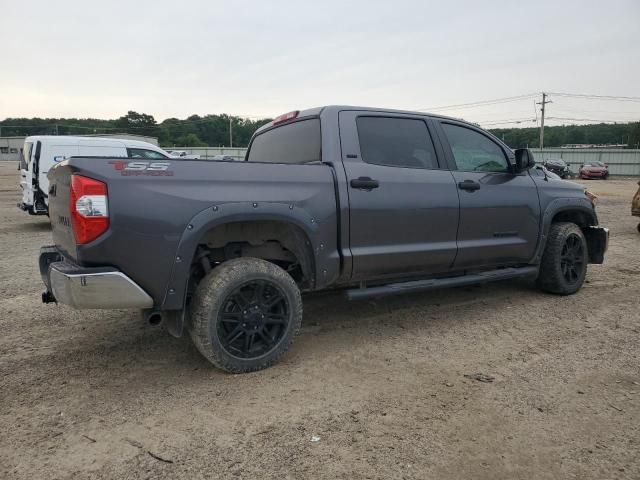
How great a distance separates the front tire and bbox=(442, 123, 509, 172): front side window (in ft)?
7.11

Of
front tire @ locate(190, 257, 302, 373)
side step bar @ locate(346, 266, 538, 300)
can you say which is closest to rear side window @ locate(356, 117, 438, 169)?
side step bar @ locate(346, 266, 538, 300)

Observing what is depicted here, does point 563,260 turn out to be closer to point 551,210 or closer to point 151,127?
point 551,210

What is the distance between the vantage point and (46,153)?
10.5 metres

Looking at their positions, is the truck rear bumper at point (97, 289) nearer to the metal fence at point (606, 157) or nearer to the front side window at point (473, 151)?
the front side window at point (473, 151)

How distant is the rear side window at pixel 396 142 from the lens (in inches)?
154

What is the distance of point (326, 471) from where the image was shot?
2227 millimetres

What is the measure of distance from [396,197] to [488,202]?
1142 mm

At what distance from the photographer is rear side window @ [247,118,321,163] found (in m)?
3.89

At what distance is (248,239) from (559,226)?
11.7ft

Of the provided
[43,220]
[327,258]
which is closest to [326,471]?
[327,258]

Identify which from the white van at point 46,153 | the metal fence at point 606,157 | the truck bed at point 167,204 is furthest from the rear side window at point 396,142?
the metal fence at point 606,157

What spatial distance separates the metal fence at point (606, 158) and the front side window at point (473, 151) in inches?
1654

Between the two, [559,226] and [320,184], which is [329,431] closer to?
[320,184]

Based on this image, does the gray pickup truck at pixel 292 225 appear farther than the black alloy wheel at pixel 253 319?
No
